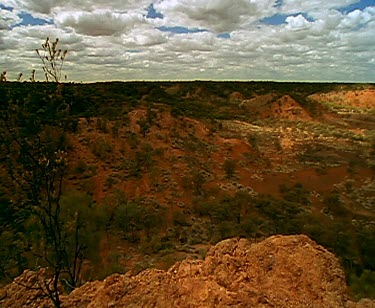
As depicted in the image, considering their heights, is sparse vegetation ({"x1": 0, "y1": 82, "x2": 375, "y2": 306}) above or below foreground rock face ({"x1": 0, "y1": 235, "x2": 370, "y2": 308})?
below

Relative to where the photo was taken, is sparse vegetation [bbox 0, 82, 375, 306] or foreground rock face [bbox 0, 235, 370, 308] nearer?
foreground rock face [bbox 0, 235, 370, 308]

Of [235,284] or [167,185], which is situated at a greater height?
[235,284]

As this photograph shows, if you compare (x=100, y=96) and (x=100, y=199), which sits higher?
(x=100, y=96)

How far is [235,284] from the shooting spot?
446cm

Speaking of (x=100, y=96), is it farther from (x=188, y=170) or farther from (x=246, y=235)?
(x=246, y=235)

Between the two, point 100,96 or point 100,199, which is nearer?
point 100,199

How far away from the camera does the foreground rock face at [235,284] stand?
4.27m

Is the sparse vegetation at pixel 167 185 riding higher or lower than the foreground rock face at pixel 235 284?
lower

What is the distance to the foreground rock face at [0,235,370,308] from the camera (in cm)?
427

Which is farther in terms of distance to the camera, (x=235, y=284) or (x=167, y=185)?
(x=167, y=185)

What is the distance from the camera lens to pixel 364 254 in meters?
9.64

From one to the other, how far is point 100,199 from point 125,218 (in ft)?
8.73

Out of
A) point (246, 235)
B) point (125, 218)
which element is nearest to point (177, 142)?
point (125, 218)

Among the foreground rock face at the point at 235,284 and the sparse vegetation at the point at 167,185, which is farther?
the sparse vegetation at the point at 167,185
